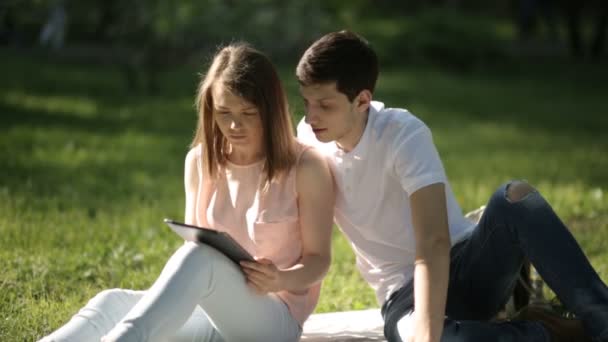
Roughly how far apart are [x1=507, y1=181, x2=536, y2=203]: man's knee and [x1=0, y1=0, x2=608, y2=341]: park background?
78 centimetres

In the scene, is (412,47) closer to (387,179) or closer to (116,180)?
(116,180)

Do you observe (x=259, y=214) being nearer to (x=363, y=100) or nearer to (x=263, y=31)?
(x=363, y=100)

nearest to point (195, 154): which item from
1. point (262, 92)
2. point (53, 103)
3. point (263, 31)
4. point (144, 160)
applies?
point (262, 92)

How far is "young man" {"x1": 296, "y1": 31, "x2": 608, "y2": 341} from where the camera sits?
3125 millimetres

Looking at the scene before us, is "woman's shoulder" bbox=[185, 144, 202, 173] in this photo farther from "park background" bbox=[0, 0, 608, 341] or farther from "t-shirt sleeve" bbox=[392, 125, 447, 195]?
"t-shirt sleeve" bbox=[392, 125, 447, 195]

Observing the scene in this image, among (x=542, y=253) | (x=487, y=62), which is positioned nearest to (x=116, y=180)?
(x=542, y=253)

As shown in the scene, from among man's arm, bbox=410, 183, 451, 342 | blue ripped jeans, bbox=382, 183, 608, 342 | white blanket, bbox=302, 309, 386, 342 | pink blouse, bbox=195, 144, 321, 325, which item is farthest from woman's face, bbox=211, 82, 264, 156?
white blanket, bbox=302, 309, 386, 342

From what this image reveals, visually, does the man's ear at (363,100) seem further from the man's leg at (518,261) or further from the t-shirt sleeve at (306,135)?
the man's leg at (518,261)

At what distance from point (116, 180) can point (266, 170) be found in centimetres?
372

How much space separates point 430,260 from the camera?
3088 mm

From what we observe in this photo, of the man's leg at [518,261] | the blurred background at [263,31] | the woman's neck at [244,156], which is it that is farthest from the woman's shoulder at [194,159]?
the blurred background at [263,31]

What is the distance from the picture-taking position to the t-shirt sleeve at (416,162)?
10.4ft

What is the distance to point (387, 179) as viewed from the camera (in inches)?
132

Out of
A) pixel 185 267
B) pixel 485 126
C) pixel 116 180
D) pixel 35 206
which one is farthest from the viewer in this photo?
pixel 485 126
